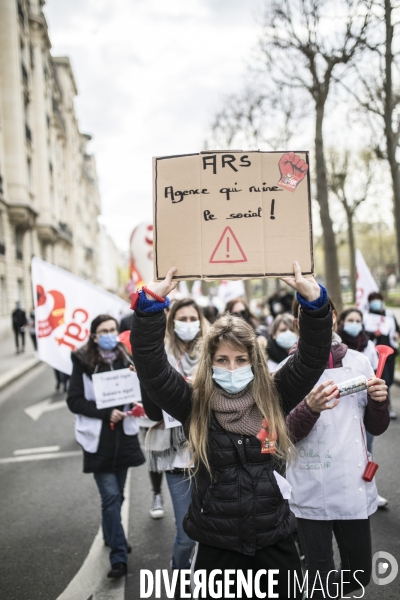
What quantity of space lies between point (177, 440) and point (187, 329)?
0.83 m

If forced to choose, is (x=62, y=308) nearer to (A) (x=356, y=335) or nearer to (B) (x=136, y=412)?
(B) (x=136, y=412)

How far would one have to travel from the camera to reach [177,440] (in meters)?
3.22

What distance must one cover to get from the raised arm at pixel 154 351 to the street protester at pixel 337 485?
72cm

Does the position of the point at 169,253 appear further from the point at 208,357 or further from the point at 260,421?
the point at 260,421

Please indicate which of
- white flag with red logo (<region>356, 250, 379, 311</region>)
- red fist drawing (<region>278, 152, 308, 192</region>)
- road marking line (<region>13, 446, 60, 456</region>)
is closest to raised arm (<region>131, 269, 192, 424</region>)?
red fist drawing (<region>278, 152, 308, 192</region>)

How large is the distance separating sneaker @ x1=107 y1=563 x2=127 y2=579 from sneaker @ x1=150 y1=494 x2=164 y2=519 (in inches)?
34.0

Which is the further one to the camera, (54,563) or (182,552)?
(54,563)

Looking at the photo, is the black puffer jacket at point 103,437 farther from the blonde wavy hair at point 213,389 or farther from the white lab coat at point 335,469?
the blonde wavy hair at point 213,389

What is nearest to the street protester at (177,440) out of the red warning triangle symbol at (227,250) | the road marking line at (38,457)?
the red warning triangle symbol at (227,250)

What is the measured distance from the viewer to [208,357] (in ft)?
7.72

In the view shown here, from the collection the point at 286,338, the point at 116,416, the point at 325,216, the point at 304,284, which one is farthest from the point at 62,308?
the point at 325,216

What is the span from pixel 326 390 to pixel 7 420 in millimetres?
7243

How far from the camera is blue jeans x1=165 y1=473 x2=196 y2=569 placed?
9.80ft

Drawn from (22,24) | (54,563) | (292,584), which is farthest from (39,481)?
(22,24)
